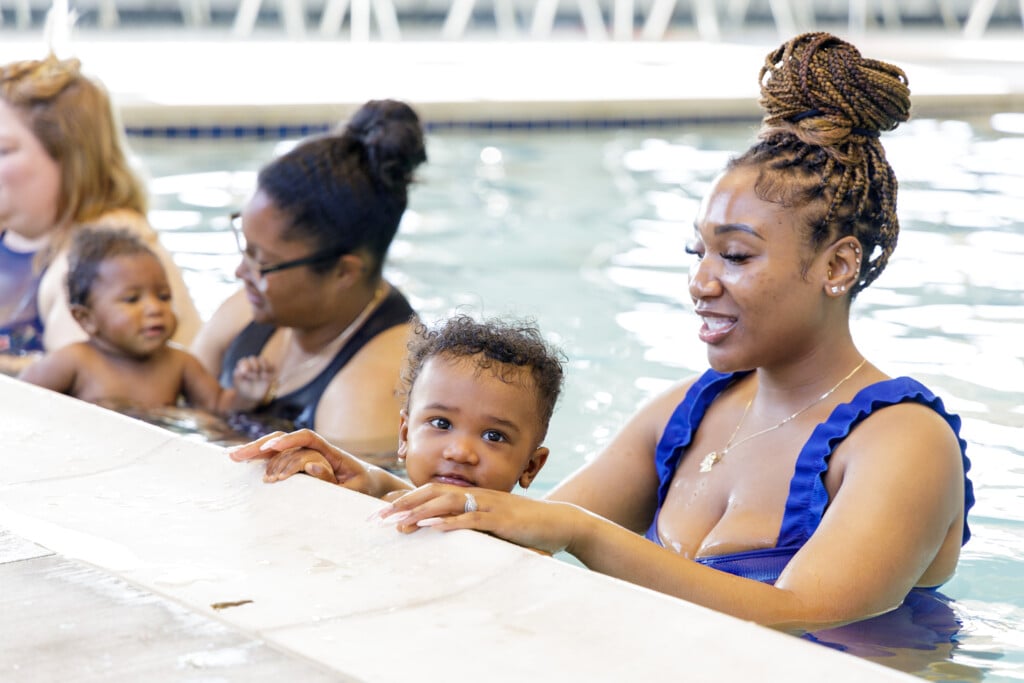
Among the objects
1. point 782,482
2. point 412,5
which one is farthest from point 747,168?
point 412,5

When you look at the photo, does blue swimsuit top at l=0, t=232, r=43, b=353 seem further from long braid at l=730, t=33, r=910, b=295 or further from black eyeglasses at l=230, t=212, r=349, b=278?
long braid at l=730, t=33, r=910, b=295

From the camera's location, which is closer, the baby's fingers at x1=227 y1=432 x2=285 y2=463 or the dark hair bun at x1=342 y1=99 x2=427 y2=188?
the baby's fingers at x1=227 y1=432 x2=285 y2=463

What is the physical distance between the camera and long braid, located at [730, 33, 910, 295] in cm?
284

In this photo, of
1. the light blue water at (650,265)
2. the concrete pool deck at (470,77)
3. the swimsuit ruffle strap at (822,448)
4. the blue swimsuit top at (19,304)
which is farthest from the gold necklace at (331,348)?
the concrete pool deck at (470,77)

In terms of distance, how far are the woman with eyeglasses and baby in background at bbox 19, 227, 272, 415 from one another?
0.29 metres

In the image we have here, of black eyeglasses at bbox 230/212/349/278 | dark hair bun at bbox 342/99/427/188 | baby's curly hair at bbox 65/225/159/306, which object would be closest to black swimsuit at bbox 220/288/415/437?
black eyeglasses at bbox 230/212/349/278

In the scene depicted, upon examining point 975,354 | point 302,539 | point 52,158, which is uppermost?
point 52,158

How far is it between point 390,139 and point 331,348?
670 mm

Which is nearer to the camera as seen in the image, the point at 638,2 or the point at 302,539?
the point at 302,539

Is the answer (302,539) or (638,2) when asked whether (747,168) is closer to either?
(302,539)

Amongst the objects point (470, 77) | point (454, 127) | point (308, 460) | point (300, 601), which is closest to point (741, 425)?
point (308, 460)

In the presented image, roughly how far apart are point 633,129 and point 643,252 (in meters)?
4.59

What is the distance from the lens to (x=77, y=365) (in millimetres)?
4824

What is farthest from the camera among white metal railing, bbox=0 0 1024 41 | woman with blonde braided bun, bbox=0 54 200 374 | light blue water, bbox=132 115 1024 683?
white metal railing, bbox=0 0 1024 41
